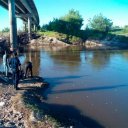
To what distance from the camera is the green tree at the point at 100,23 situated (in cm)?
11992

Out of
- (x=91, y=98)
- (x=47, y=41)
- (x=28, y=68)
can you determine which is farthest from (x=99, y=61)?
(x=47, y=41)

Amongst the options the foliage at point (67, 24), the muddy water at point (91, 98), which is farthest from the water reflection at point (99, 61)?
the foliage at point (67, 24)

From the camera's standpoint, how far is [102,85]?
22859 millimetres

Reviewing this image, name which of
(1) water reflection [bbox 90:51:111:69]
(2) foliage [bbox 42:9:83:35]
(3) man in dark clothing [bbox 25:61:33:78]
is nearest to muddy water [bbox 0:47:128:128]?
(3) man in dark clothing [bbox 25:61:33:78]

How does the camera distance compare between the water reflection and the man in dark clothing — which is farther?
the water reflection

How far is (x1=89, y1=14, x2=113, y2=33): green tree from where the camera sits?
11992 centimetres

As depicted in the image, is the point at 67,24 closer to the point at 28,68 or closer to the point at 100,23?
the point at 100,23

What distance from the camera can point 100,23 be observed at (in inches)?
4894

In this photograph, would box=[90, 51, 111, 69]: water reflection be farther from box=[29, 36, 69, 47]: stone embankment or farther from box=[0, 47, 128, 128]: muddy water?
box=[29, 36, 69, 47]: stone embankment

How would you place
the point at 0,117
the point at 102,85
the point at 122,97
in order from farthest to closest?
1. the point at 102,85
2. the point at 122,97
3. the point at 0,117

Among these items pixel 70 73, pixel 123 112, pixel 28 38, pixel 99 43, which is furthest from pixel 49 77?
pixel 99 43

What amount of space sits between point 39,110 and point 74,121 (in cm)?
166

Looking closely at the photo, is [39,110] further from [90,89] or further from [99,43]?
[99,43]

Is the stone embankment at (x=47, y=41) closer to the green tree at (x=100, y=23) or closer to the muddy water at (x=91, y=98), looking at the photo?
the green tree at (x=100, y=23)
